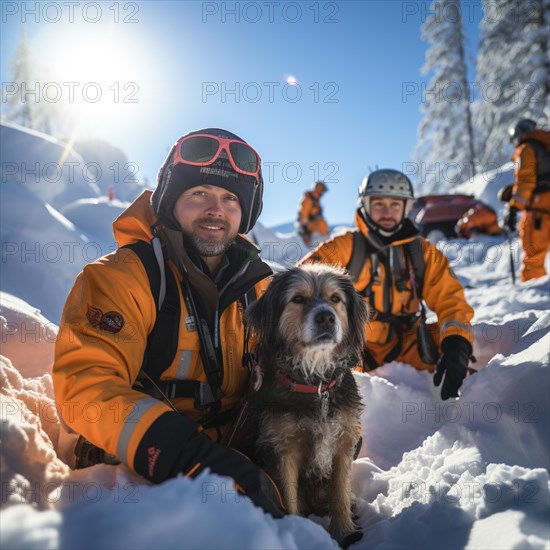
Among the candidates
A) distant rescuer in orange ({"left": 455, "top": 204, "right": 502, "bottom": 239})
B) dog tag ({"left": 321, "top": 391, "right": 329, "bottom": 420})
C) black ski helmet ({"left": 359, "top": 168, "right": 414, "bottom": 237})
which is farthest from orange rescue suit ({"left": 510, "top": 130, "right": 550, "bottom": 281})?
distant rescuer in orange ({"left": 455, "top": 204, "right": 502, "bottom": 239})

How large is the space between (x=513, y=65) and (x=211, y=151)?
25061 millimetres

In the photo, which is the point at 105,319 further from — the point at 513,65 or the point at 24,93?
the point at 24,93

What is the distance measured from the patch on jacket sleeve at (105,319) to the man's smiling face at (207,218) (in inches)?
34.7

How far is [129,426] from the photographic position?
5.92 ft

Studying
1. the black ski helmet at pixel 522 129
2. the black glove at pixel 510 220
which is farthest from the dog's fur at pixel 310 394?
A: the black glove at pixel 510 220

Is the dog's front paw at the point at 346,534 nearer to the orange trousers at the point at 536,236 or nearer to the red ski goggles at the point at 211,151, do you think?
the red ski goggles at the point at 211,151

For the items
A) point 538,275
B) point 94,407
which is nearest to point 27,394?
point 94,407

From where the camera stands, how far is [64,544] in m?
1.14


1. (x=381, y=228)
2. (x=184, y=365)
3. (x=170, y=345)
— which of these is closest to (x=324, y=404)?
(x=184, y=365)

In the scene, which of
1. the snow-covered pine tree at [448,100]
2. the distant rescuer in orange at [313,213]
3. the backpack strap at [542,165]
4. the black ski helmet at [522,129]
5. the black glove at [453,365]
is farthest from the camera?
the snow-covered pine tree at [448,100]

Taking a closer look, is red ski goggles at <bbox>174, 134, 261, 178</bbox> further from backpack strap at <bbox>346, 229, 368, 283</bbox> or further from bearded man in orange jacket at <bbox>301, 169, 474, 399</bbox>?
backpack strap at <bbox>346, 229, 368, 283</bbox>

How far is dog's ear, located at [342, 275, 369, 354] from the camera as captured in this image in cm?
323

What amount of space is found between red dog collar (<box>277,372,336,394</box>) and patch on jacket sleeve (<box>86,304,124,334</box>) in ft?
3.79

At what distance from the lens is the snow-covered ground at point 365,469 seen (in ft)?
4.16
